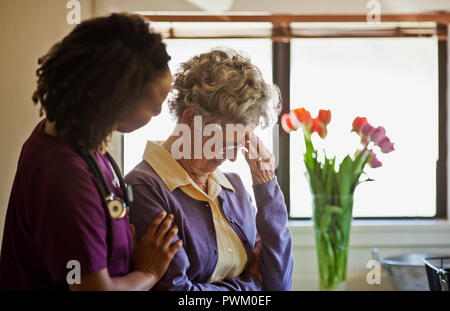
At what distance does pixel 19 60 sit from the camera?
4.44 ft

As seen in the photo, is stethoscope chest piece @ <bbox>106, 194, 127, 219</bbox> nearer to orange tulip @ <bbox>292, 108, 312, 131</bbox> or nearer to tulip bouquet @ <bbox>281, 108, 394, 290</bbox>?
tulip bouquet @ <bbox>281, 108, 394, 290</bbox>

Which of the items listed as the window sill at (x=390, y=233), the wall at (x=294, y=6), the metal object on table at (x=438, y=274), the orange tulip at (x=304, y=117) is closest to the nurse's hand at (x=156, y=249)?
the orange tulip at (x=304, y=117)

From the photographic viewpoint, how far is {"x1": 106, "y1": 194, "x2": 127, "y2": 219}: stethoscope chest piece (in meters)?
0.76

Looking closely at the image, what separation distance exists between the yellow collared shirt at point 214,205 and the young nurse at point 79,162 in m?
0.22

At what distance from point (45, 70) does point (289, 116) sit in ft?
2.57

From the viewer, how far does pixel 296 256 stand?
1.72 meters

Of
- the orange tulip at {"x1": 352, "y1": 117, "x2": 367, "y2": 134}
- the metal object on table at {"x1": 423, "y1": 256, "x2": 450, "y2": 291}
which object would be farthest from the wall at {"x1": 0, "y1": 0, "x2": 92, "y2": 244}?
the metal object on table at {"x1": 423, "y1": 256, "x2": 450, "y2": 291}

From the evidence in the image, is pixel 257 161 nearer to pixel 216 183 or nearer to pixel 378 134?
pixel 216 183

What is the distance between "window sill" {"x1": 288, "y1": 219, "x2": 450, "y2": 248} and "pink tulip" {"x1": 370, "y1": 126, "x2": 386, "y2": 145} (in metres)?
0.53

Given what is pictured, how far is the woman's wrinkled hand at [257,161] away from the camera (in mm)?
1072

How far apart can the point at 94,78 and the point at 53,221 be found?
22cm

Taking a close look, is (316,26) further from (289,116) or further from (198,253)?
(198,253)

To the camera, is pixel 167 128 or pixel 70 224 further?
pixel 167 128
